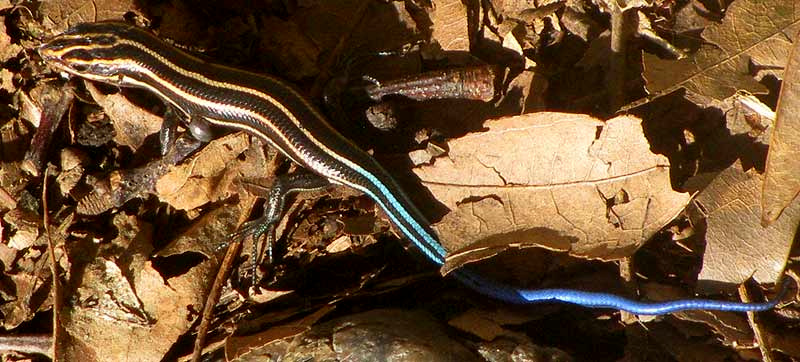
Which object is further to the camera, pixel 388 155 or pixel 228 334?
pixel 388 155

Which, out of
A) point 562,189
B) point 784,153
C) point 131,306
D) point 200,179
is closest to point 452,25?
point 562,189

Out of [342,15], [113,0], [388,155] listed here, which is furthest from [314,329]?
[113,0]

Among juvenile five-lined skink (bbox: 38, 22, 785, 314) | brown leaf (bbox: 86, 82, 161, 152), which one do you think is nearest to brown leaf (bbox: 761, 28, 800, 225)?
juvenile five-lined skink (bbox: 38, 22, 785, 314)

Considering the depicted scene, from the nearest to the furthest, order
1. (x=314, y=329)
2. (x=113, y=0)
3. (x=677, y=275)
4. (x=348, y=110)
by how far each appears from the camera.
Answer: (x=314, y=329), (x=677, y=275), (x=113, y=0), (x=348, y=110)

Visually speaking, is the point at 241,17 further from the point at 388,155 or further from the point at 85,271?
the point at 85,271

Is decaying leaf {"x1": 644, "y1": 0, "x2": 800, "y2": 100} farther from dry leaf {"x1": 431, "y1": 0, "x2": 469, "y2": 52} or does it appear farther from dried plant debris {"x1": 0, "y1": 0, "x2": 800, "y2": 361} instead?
dry leaf {"x1": 431, "y1": 0, "x2": 469, "y2": 52}

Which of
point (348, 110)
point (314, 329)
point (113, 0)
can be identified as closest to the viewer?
point (314, 329)

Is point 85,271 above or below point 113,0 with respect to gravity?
below
